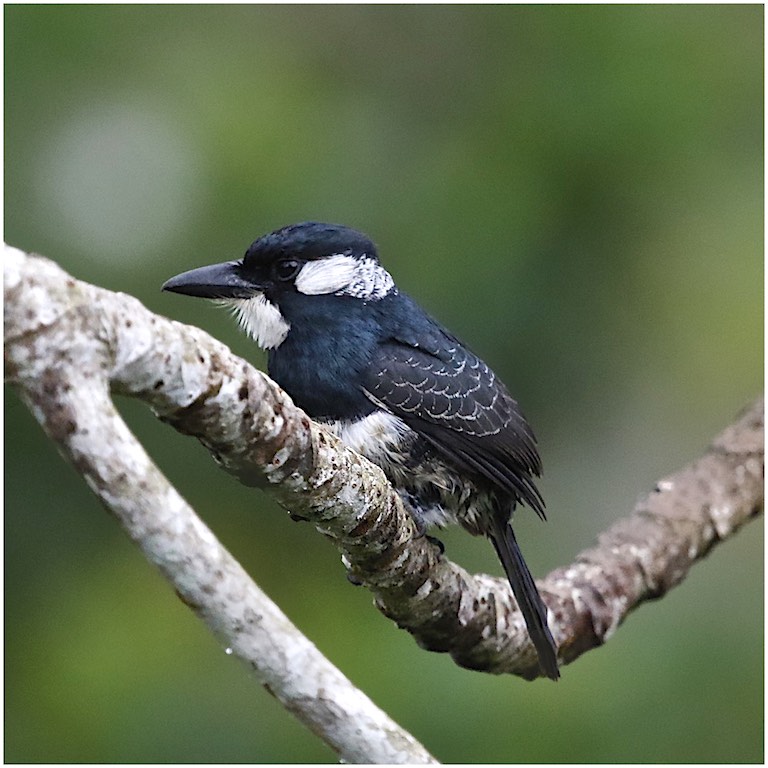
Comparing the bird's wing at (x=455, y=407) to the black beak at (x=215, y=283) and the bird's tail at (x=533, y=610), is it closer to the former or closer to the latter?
the bird's tail at (x=533, y=610)

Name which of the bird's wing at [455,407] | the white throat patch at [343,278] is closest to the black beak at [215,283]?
the white throat patch at [343,278]

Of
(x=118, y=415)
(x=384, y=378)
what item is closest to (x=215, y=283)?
(x=384, y=378)

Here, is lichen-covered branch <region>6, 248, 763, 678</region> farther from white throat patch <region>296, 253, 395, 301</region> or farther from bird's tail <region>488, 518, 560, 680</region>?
white throat patch <region>296, 253, 395, 301</region>

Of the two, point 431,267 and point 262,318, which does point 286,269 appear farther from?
point 431,267

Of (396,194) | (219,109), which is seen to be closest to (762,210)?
(396,194)

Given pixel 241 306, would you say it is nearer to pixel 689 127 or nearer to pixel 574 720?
pixel 574 720

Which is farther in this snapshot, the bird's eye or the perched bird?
the bird's eye

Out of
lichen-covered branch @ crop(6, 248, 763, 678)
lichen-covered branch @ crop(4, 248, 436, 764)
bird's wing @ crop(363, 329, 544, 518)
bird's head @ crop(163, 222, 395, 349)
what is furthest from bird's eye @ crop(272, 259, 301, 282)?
lichen-covered branch @ crop(4, 248, 436, 764)
